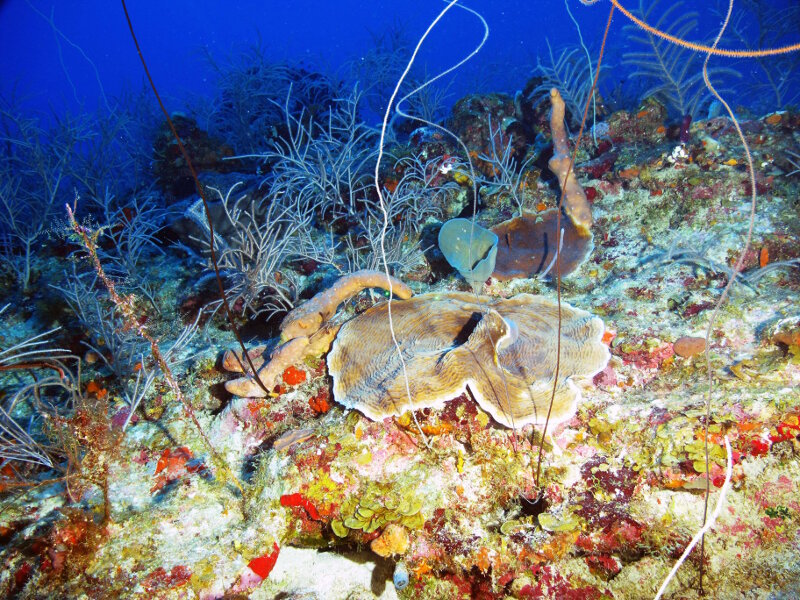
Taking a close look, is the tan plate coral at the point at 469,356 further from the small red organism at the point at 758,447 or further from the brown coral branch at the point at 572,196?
the brown coral branch at the point at 572,196

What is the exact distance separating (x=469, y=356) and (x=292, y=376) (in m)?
1.41

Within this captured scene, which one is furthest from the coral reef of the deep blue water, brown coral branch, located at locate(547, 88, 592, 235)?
the deep blue water

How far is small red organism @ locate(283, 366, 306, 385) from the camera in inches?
117

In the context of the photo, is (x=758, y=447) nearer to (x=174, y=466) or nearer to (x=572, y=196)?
(x=572, y=196)

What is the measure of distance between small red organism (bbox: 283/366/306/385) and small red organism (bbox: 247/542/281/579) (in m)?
1.07

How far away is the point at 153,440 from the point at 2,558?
0.91 meters

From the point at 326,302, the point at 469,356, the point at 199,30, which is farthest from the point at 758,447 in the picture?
the point at 199,30

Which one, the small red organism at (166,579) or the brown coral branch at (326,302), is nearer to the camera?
the small red organism at (166,579)

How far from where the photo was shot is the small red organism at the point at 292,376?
2963 mm

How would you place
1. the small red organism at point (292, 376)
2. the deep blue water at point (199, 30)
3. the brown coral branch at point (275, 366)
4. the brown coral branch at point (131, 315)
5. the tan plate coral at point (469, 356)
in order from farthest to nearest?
the deep blue water at point (199, 30), the small red organism at point (292, 376), the brown coral branch at point (275, 366), the tan plate coral at point (469, 356), the brown coral branch at point (131, 315)

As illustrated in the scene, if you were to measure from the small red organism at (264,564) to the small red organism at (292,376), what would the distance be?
3.53 feet

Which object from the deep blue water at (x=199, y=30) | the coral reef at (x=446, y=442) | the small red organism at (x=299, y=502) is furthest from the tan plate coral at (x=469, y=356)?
the deep blue water at (x=199, y=30)

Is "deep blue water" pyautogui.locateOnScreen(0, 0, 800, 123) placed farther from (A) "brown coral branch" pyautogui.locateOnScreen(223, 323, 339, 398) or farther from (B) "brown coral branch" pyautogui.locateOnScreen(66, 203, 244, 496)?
(B) "brown coral branch" pyautogui.locateOnScreen(66, 203, 244, 496)

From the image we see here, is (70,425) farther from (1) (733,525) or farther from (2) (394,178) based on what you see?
(2) (394,178)
